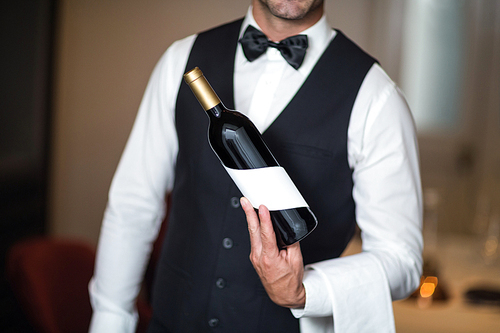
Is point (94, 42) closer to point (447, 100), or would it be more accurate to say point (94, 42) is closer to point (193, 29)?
point (193, 29)

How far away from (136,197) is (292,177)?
0.41 meters

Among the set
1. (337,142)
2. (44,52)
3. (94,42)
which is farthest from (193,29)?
(337,142)

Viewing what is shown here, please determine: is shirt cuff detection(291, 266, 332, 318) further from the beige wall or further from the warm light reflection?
the beige wall

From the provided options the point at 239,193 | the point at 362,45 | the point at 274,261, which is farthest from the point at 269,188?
the point at 362,45

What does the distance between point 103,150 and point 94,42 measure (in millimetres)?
753

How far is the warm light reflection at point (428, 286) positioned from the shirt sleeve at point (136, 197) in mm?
1173

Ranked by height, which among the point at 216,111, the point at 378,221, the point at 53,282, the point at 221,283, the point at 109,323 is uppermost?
the point at 216,111

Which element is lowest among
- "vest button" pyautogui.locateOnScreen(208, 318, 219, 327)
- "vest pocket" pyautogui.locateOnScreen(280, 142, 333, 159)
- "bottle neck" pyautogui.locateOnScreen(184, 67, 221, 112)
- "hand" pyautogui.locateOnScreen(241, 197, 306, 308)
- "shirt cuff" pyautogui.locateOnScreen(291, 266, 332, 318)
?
"vest button" pyautogui.locateOnScreen(208, 318, 219, 327)

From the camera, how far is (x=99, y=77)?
128 inches

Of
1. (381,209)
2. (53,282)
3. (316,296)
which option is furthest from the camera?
(53,282)

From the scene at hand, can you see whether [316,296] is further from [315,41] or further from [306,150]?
[315,41]

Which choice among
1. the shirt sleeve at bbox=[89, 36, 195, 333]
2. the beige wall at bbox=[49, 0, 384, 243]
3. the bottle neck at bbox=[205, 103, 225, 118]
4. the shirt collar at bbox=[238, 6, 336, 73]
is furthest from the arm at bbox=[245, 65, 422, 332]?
the beige wall at bbox=[49, 0, 384, 243]

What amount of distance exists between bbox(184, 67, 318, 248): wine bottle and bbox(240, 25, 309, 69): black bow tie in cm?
30

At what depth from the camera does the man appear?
1.03 metres
